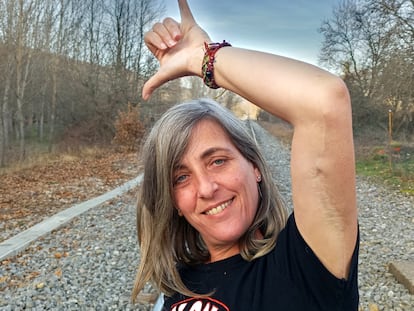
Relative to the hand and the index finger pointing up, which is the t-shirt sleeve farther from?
the index finger pointing up

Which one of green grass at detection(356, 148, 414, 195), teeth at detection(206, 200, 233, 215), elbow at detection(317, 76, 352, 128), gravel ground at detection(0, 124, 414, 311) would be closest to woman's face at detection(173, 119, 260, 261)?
teeth at detection(206, 200, 233, 215)

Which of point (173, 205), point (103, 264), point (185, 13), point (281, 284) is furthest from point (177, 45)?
point (103, 264)

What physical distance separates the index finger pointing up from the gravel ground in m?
3.83

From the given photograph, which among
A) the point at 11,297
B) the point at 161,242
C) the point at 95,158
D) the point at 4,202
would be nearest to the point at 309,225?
the point at 161,242

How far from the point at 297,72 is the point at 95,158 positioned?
2331 cm

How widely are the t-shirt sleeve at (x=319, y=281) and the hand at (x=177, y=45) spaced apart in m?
0.63

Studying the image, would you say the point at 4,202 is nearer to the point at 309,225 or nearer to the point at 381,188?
the point at 381,188

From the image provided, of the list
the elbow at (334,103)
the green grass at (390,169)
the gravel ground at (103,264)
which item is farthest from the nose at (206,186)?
the green grass at (390,169)

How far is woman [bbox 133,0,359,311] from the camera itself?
109 cm

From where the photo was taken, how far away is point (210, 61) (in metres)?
1.31

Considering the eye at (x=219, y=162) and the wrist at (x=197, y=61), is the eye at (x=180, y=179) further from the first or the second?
the wrist at (x=197, y=61)

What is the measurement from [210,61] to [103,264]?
567 cm

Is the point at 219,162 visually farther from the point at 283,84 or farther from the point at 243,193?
the point at 283,84

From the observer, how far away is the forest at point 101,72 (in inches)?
775
